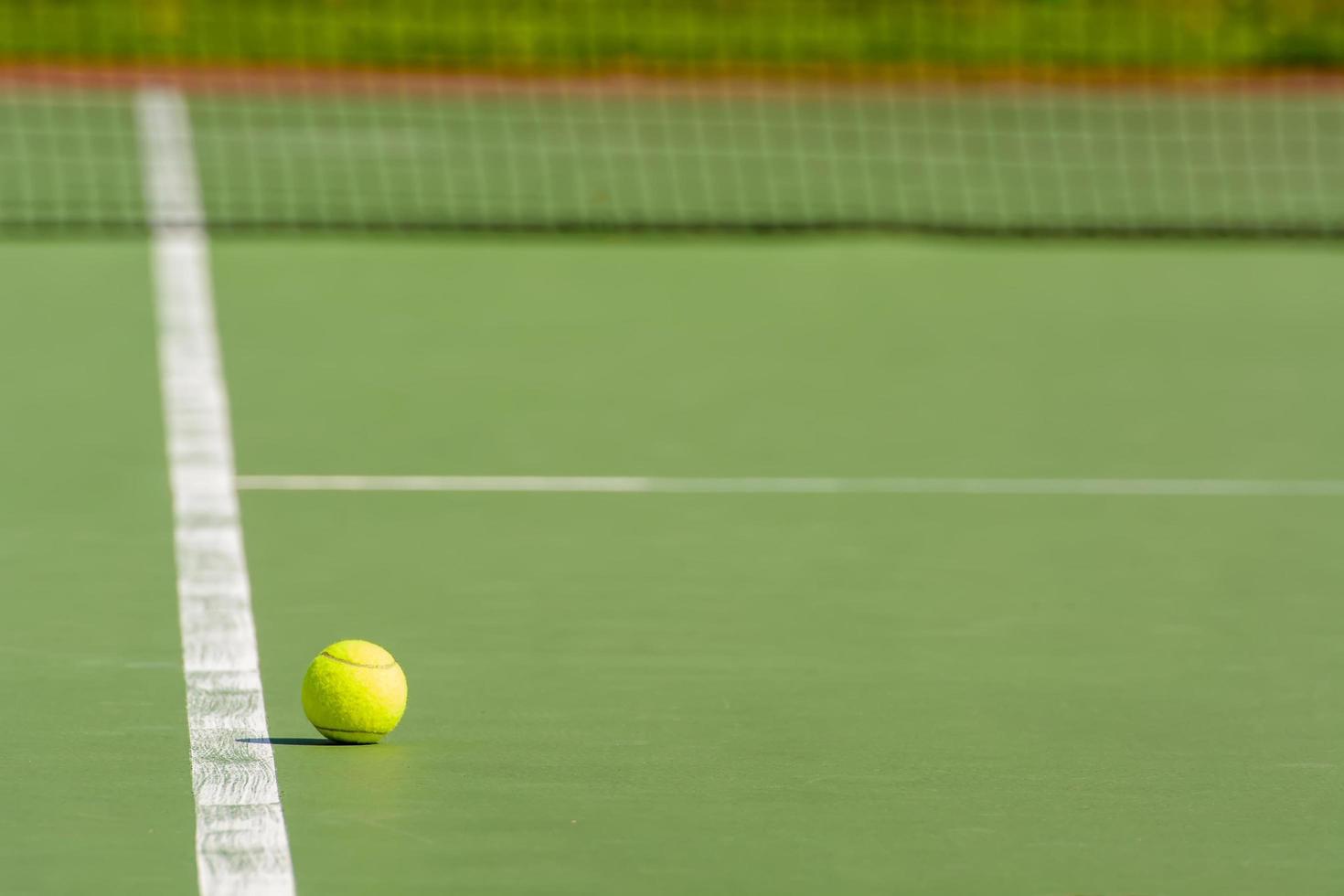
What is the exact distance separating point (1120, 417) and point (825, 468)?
1088 millimetres

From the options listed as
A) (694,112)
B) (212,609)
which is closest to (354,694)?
(212,609)

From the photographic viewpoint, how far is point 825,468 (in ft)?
21.2

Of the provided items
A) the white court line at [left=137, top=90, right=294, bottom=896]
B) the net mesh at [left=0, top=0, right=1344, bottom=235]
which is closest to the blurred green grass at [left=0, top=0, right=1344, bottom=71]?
the net mesh at [left=0, top=0, right=1344, bottom=235]

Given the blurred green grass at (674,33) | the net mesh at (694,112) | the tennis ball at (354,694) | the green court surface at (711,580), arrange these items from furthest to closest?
the blurred green grass at (674,33)
the net mesh at (694,112)
the tennis ball at (354,694)
the green court surface at (711,580)

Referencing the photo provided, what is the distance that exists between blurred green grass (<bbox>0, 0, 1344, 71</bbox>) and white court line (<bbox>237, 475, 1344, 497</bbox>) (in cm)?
1063

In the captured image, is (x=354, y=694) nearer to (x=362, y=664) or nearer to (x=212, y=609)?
(x=362, y=664)

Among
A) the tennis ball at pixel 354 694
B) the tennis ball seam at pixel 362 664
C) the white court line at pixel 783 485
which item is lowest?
the white court line at pixel 783 485

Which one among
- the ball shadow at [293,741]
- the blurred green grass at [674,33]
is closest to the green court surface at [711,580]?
the ball shadow at [293,741]

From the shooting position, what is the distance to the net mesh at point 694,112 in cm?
1116

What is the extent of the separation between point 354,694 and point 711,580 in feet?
4.60

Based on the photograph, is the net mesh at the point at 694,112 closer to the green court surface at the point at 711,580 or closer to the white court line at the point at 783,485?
the green court surface at the point at 711,580

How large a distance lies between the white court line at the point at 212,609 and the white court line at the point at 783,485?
9.8 inches

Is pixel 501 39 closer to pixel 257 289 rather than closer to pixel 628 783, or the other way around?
pixel 257 289

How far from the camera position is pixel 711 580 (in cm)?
525
